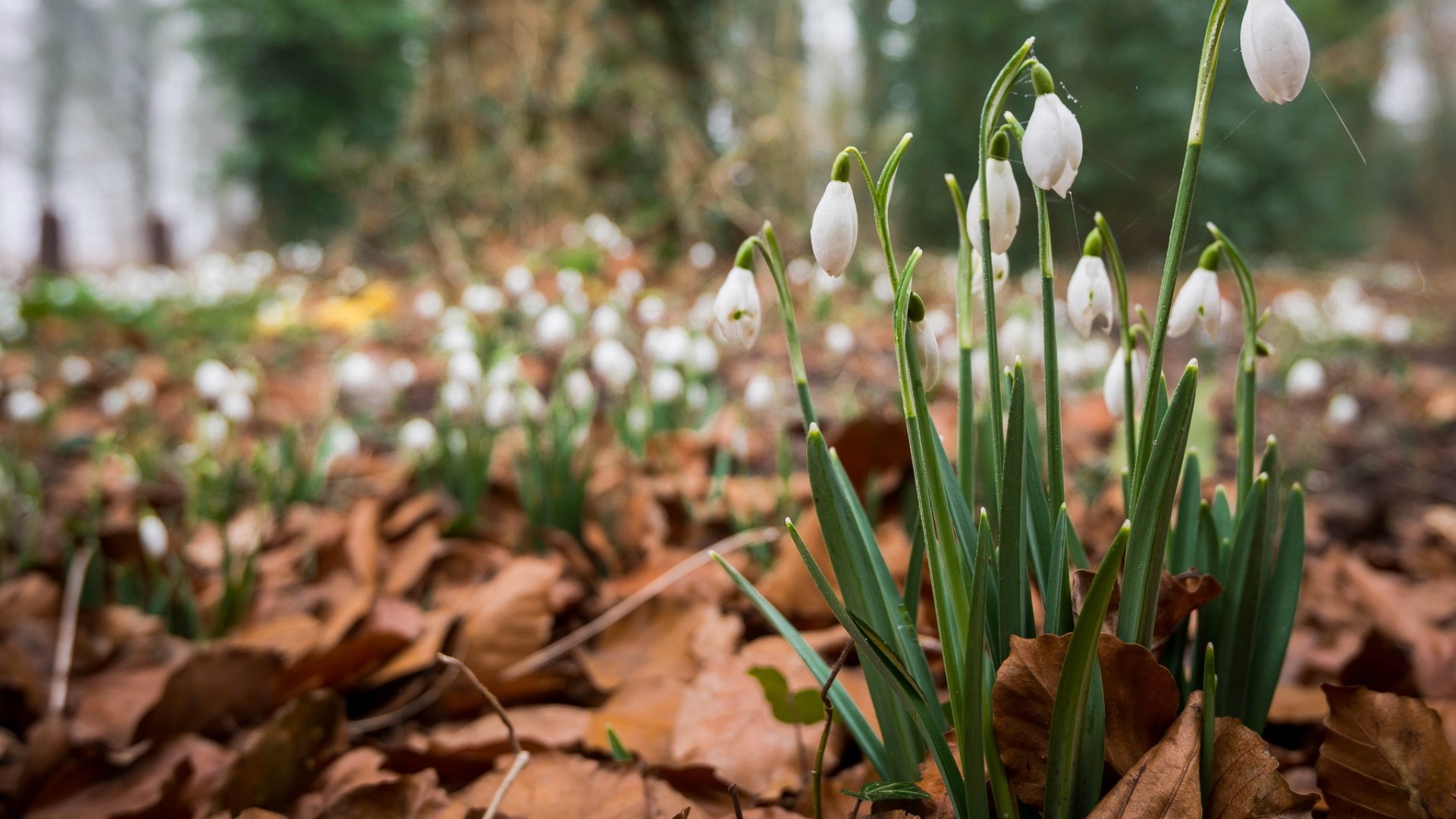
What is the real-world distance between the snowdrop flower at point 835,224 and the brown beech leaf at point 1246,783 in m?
0.46

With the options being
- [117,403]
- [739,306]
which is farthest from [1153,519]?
[117,403]

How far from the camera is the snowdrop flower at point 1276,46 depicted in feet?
1.96

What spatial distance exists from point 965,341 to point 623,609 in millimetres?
700

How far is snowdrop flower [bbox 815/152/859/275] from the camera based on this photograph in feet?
2.23

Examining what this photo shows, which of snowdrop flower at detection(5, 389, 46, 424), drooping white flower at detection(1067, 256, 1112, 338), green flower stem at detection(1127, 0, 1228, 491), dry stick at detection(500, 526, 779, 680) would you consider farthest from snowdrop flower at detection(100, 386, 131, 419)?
green flower stem at detection(1127, 0, 1228, 491)

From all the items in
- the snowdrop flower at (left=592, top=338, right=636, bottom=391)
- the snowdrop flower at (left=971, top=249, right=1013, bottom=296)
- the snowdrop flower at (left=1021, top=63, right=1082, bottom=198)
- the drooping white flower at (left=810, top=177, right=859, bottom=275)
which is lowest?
the snowdrop flower at (left=592, top=338, right=636, bottom=391)

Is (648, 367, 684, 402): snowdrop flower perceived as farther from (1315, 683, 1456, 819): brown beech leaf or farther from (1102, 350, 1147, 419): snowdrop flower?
(1315, 683, 1456, 819): brown beech leaf

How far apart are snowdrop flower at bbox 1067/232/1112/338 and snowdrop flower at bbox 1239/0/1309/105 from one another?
6.6 inches

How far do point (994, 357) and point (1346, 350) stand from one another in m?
4.22

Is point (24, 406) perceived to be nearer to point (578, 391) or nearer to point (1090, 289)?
point (578, 391)

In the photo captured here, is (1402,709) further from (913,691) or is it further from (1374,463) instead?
(1374,463)

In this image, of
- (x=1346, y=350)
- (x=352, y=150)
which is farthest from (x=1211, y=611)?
(x=352, y=150)

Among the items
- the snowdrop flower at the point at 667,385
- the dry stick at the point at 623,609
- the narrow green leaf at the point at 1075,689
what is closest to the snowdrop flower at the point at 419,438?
the snowdrop flower at the point at 667,385

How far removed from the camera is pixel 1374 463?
2.58 meters
